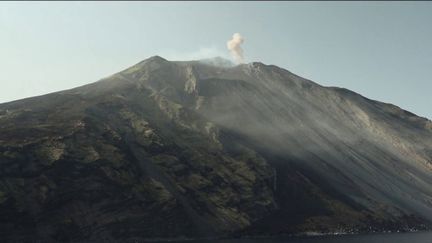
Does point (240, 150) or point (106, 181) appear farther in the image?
point (240, 150)

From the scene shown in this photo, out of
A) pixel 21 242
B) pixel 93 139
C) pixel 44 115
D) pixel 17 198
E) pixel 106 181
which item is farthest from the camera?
pixel 44 115

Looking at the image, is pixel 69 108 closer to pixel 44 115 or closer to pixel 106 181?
pixel 44 115

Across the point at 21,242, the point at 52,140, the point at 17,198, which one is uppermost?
the point at 52,140

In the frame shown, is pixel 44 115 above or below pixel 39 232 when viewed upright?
above

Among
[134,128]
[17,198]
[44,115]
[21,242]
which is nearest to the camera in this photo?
[21,242]

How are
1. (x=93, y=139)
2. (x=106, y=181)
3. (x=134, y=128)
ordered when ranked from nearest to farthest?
(x=106, y=181) → (x=93, y=139) → (x=134, y=128)

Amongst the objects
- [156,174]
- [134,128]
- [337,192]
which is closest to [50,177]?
[156,174]

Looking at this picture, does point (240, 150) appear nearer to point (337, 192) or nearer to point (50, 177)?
point (337, 192)

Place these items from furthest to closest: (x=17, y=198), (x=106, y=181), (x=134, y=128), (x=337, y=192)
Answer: (x=337, y=192) < (x=134, y=128) < (x=106, y=181) < (x=17, y=198)

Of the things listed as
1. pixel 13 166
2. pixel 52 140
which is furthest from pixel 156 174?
pixel 13 166
